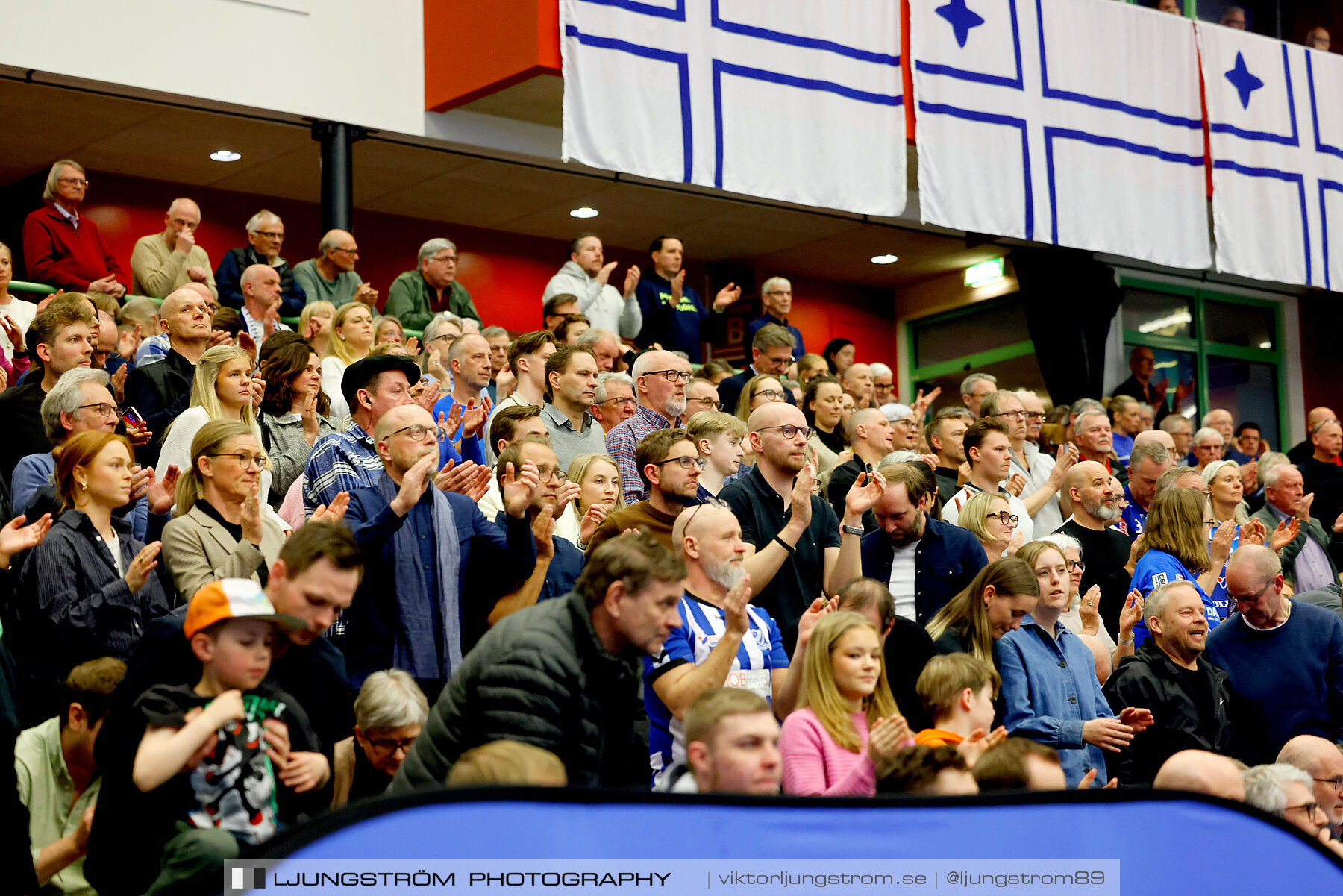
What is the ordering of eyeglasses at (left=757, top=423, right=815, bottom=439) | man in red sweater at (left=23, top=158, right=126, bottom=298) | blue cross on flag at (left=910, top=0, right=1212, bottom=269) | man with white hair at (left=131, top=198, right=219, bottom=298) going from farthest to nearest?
blue cross on flag at (left=910, top=0, right=1212, bottom=269)
man with white hair at (left=131, top=198, right=219, bottom=298)
man in red sweater at (left=23, top=158, right=126, bottom=298)
eyeglasses at (left=757, top=423, right=815, bottom=439)

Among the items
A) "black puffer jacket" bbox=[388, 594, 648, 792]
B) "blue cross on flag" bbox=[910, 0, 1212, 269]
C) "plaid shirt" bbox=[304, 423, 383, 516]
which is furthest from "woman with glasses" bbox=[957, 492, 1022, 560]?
"blue cross on flag" bbox=[910, 0, 1212, 269]

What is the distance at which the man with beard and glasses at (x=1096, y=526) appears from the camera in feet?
22.8

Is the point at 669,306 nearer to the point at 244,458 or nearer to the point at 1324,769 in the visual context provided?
the point at 244,458

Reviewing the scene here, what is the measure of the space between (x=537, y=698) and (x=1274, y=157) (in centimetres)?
1084

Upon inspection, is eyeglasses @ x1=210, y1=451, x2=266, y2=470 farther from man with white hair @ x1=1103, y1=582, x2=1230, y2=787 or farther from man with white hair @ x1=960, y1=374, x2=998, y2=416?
man with white hair @ x1=960, y1=374, x2=998, y2=416

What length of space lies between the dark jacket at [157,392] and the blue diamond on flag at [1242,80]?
910cm

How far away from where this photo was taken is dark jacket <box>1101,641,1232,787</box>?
17.6 ft

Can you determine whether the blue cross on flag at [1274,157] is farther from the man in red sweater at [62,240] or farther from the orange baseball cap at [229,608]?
the orange baseball cap at [229,608]

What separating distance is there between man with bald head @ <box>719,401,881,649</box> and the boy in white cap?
2.24 metres

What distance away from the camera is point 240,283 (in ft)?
27.5

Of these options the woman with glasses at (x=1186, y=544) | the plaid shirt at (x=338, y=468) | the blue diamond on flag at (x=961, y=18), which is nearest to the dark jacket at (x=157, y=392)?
the plaid shirt at (x=338, y=468)

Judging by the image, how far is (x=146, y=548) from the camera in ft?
14.9

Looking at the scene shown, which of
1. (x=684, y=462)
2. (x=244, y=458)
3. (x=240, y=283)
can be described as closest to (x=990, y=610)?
(x=684, y=462)

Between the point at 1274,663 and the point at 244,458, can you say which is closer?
the point at 244,458
